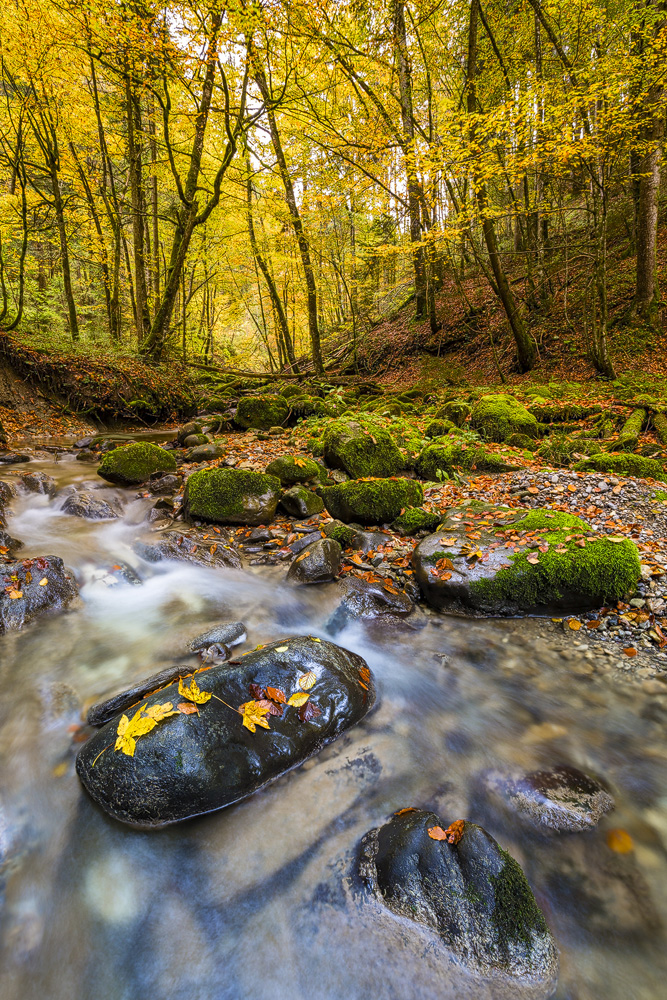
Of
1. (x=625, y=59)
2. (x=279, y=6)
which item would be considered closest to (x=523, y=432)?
(x=625, y=59)

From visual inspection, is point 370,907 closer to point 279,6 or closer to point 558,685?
point 558,685

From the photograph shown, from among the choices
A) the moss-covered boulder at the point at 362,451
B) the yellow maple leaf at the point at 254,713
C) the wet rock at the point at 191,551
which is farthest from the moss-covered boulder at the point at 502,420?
the yellow maple leaf at the point at 254,713

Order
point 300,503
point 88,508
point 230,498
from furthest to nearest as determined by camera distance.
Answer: point 88,508 → point 300,503 → point 230,498

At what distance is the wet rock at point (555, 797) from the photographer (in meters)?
2.34

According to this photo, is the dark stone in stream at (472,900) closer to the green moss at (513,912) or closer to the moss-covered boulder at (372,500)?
the green moss at (513,912)

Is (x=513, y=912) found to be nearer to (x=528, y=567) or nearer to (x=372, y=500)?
(x=528, y=567)

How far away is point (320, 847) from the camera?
2248 millimetres

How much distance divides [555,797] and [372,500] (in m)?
3.89

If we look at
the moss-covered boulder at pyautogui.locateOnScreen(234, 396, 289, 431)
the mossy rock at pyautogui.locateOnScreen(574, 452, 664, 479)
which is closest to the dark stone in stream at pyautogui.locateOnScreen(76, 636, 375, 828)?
the mossy rock at pyautogui.locateOnScreen(574, 452, 664, 479)

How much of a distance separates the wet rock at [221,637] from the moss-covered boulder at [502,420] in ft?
22.4

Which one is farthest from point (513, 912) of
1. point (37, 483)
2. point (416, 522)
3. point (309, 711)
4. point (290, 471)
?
point (37, 483)

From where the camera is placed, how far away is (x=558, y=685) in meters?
3.31

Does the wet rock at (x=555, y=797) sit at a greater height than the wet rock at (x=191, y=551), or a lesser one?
lesser

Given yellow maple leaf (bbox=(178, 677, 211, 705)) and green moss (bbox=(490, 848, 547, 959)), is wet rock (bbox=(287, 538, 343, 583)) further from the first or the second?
green moss (bbox=(490, 848, 547, 959))
